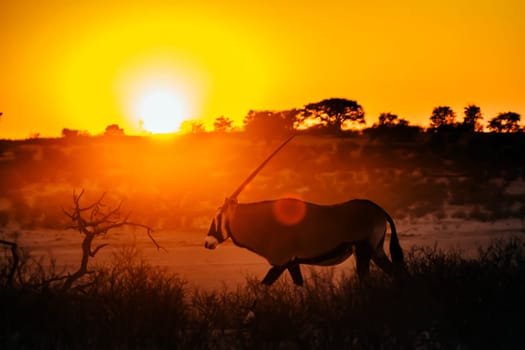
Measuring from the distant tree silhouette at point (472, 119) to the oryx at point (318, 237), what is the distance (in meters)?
37.6

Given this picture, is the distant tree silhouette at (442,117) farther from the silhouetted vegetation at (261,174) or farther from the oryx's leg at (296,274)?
the oryx's leg at (296,274)

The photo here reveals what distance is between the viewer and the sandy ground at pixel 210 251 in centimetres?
1316

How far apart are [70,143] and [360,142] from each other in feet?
49.7

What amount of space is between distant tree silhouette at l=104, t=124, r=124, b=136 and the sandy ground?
76.4ft

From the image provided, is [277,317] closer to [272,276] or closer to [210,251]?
[272,276]

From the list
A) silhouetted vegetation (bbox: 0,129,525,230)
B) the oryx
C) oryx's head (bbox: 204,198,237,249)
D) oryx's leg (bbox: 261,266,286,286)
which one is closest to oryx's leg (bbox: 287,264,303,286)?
the oryx

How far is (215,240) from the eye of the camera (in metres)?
9.36

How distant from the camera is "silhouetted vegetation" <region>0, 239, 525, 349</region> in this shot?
7.16 meters

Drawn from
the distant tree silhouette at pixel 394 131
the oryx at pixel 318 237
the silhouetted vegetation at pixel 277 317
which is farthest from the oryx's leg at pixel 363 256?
the distant tree silhouette at pixel 394 131

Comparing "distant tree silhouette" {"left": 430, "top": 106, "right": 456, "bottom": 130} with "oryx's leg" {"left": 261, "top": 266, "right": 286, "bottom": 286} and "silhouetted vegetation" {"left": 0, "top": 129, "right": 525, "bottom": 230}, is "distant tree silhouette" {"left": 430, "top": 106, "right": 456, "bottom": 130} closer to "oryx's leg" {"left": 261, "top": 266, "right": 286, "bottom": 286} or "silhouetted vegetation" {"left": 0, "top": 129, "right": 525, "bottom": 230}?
"silhouetted vegetation" {"left": 0, "top": 129, "right": 525, "bottom": 230}

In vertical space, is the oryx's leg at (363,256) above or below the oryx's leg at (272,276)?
above

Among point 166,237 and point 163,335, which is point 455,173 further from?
point 163,335

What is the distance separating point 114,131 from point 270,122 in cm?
981

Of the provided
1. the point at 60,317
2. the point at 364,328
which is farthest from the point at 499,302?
the point at 60,317
